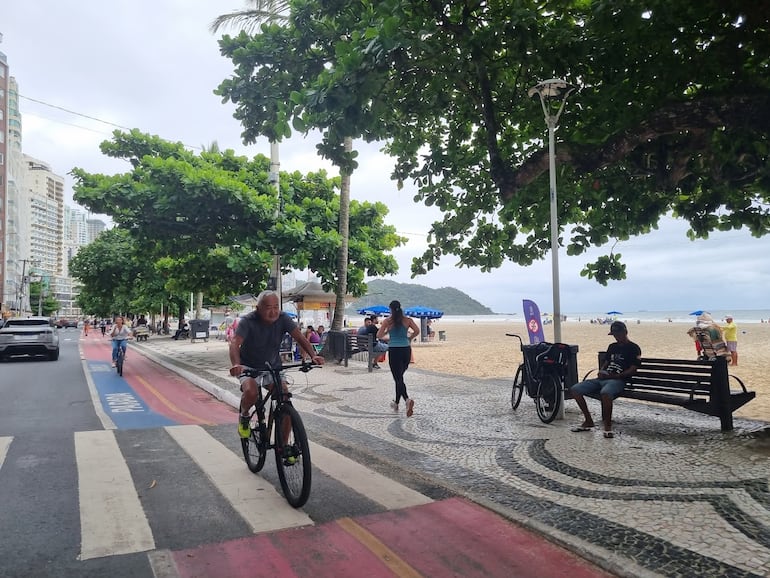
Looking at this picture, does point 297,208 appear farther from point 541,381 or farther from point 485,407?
point 541,381

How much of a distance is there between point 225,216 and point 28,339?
29.9ft

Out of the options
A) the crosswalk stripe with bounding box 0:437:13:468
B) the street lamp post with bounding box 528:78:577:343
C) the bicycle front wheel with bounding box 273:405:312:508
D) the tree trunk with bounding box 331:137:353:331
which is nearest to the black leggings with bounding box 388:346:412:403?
the street lamp post with bounding box 528:78:577:343

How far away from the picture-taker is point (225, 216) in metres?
16.0

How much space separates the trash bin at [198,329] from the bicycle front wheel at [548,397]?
28427 millimetres

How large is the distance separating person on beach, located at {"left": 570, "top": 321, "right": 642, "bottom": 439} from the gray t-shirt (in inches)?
161

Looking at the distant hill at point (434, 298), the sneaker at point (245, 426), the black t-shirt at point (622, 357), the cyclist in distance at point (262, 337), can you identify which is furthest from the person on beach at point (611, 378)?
the distant hill at point (434, 298)

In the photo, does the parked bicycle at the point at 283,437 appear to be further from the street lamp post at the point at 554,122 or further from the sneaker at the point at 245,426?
the street lamp post at the point at 554,122

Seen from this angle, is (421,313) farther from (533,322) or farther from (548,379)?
(548,379)

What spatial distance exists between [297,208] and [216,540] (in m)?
14.7

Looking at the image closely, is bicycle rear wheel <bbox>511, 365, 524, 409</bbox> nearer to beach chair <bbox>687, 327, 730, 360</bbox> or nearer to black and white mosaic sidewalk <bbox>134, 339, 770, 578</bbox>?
black and white mosaic sidewalk <bbox>134, 339, 770, 578</bbox>

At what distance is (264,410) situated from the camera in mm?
5027

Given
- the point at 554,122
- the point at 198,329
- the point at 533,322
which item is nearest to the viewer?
the point at 554,122

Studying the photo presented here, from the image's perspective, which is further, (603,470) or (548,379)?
(548,379)

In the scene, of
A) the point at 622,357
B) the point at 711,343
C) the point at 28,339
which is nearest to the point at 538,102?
the point at 622,357
